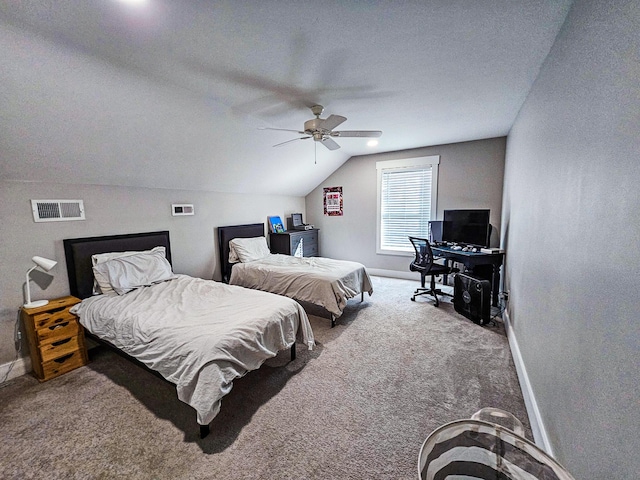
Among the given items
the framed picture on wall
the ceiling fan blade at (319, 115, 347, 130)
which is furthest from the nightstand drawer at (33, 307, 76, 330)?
the framed picture on wall

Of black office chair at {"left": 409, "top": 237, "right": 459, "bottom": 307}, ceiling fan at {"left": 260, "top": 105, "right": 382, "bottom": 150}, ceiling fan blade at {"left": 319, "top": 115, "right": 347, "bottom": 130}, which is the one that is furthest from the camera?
black office chair at {"left": 409, "top": 237, "right": 459, "bottom": 307}

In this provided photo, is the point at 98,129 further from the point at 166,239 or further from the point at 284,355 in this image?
the point at 284,355

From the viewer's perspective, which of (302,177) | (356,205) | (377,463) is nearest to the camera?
(377,463)

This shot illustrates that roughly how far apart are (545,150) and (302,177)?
396cm

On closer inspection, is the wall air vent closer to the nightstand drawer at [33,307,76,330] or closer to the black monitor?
the nightstand drawer at [33,307,76,330]

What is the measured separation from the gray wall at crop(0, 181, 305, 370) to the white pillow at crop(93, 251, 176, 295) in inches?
15.8

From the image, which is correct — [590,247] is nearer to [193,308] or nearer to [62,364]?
[193,308]

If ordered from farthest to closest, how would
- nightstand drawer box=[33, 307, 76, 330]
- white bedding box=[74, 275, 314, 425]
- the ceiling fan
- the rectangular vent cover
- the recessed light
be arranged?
the rectangular vent cover < the ceiling fan < nightstand drawer box=[33, 307, 76, 330] < white bedding box=[74, 275, 314, 425] < the recessed light

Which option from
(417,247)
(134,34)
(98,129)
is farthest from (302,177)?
(134,34)

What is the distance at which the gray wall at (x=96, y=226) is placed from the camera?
2330mm

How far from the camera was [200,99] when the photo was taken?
2445 mm

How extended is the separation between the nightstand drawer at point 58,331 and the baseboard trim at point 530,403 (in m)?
3.65

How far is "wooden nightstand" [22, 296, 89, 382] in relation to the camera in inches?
88.2

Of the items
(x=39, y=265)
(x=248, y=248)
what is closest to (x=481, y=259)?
(x=248, y=248)
